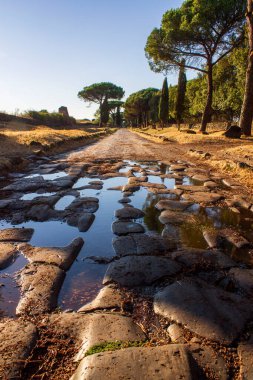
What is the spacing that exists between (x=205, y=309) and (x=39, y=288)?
1268mm

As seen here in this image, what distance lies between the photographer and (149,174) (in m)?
7.25

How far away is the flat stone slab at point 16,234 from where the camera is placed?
10.5ft

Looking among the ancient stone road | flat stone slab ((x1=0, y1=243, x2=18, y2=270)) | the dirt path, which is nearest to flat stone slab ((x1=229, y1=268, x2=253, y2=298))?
the ancient stone road

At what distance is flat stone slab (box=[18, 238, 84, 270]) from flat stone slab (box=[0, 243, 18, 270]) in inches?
3.1

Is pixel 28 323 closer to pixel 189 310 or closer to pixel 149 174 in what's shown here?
pixel 189 310

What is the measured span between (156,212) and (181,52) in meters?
17.7

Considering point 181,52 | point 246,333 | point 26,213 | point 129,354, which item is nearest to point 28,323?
point 129,354

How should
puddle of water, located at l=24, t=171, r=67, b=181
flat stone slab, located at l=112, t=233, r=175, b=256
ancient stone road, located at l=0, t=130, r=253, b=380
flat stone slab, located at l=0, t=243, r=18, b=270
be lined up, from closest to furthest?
ancient stone road, located at l=0, t=130, r=253, b=380 → flat stone slab, located at l=0, t=243, r=18, b=270 → flat stone slab, located at l=112, t=233, r=175, b=256 → puddle of water, located at l=24, t=171, r=67, b=181

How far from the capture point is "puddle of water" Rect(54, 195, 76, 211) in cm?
445

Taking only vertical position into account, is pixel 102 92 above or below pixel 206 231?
above

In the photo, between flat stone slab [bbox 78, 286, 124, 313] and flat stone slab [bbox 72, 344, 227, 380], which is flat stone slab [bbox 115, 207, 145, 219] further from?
flat stone slab [bbox 72, 344, 227, 380]

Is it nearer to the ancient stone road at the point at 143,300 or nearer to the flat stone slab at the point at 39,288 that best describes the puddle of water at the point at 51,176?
the ancient stone road at the point at 143,300

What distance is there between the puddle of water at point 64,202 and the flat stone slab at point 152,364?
3048mm

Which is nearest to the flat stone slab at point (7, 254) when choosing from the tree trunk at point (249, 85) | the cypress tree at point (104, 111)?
the tree trunk at point (249, 85)
